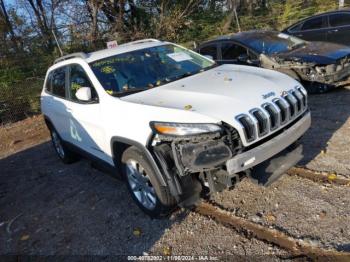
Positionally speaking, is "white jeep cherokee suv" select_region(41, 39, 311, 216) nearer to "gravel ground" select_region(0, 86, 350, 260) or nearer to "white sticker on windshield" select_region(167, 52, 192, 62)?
"white sticker on windshield" select_region(167, 52, 192, 62)

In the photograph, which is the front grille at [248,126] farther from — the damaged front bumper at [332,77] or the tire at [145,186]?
the damaged front bumper at [332,77]

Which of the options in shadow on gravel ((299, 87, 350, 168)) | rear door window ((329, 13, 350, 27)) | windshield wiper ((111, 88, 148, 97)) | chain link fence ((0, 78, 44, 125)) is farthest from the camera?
chain link fence ((0, 78, 44, 125))

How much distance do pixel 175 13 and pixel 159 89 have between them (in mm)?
14390

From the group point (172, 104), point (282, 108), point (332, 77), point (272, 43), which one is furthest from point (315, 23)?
point (172, 104)

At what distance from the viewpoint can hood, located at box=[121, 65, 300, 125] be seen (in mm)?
3531

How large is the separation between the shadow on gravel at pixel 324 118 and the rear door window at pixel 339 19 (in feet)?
10.9

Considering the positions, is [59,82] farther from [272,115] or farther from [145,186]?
[272,115]

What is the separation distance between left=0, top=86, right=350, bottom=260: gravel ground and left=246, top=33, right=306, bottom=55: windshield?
1999 millimetres

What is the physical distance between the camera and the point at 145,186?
4.09m

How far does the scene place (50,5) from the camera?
17.1 m

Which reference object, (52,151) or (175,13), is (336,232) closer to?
(52,151)

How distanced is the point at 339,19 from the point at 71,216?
28.3 feet

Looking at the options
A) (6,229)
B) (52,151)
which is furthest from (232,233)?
(52,151)

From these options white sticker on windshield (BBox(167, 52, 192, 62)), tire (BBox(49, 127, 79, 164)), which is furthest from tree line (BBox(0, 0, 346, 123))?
white sticker on windshield (BBox(167, 52, 192, 62))
